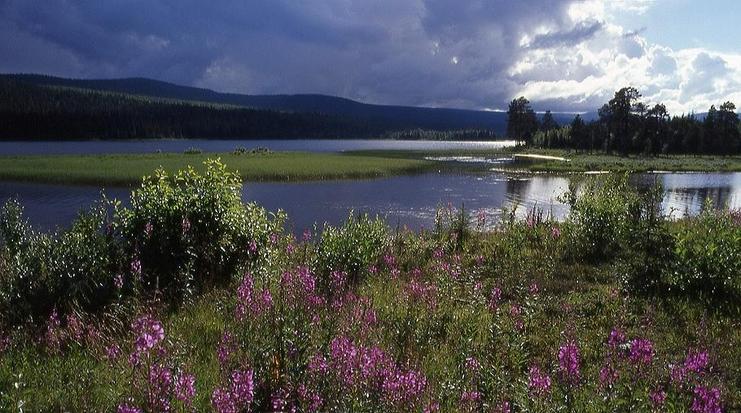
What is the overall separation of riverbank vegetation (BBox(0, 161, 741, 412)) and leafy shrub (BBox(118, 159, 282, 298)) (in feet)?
0.12

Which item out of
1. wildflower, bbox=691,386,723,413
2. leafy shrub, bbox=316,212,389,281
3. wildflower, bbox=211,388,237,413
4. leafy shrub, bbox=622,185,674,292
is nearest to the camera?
wildflower, bbox=211,388,237,413

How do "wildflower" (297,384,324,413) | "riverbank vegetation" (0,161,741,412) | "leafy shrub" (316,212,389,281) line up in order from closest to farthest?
"wildflower" (297,384,324,413)
"riverbank vegetation" (0,161,741,412)
"leafy shrub" (316,212,389,281)

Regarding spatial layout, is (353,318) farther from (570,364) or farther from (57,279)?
(57,279)

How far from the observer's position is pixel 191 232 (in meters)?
9.25

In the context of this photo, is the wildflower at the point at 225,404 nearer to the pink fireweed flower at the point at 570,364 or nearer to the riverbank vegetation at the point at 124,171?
the pink fireweed flower at the point at 570,364

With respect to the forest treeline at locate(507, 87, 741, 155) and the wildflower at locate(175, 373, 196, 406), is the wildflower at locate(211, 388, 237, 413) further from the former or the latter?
the forest treeline at locate(507, 87, 741, 155)

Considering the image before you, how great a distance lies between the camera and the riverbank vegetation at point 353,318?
4.41 metres

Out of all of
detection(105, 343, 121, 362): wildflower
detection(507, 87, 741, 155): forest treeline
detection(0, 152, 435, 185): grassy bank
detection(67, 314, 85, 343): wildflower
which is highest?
detection(507, 87, 741, 155): forest treeline

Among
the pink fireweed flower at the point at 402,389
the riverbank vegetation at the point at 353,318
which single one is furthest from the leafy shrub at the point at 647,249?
the pink fireweed flower at the point at 402,389

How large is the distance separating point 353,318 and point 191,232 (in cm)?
443

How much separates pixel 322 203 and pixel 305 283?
32.1 meters

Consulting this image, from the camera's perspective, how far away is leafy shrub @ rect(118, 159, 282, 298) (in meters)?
8.98

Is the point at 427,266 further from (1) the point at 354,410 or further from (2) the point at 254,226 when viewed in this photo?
(1) the point at 354,410

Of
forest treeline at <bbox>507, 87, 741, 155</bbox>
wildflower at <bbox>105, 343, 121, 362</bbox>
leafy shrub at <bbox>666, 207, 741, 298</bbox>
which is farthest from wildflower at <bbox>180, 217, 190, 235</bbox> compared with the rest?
forest treeline at <bbox>507, 87, 741, 155</bbox>
